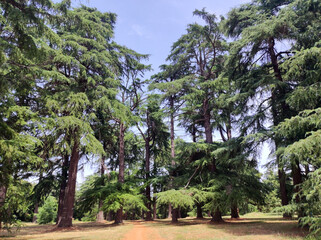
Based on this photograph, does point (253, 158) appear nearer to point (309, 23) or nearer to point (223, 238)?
point (223, 238)

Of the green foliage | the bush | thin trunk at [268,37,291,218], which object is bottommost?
the bush

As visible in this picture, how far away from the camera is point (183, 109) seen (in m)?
24.0

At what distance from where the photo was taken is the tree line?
8.48 m

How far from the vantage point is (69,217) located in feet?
52.4

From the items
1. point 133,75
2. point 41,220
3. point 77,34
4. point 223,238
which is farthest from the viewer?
point 41,220

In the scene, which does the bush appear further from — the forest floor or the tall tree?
the tall tree

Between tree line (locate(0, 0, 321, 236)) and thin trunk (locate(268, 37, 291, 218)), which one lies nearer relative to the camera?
tree line (locate(0, 0, 321, 236))

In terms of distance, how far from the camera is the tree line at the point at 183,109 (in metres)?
8.48

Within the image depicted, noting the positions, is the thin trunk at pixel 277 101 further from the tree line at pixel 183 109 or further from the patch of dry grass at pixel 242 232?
the patch of dry grass at pixel 242 232

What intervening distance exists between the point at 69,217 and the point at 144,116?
14.0m

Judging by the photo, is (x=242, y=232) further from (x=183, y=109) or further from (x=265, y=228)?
(x=183, y=109)

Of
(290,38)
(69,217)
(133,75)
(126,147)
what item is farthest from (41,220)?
(290,38)

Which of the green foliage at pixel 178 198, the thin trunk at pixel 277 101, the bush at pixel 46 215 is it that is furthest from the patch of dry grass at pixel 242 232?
the bush at pixel 46 215

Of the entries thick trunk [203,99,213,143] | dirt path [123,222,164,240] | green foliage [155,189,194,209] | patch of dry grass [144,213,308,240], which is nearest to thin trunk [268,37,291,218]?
patch of dry grass [144,213,308,240]
